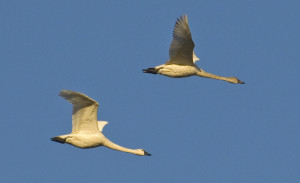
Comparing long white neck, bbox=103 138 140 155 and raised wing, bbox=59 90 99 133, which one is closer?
raised wing, bbox=59 90 99 133

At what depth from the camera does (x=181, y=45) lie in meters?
41.5

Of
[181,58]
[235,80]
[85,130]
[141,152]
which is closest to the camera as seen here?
[85,130]

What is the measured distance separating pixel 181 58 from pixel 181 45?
933 mm

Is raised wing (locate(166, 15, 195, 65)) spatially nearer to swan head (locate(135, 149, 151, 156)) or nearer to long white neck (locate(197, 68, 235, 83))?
long white neck (locate(197, 68, 235, 83))

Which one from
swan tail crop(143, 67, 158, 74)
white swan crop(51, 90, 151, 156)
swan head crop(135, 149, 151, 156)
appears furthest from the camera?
swan tail crop(143, 67, 158, 74)

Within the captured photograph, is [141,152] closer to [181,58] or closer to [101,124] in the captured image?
[101,124]

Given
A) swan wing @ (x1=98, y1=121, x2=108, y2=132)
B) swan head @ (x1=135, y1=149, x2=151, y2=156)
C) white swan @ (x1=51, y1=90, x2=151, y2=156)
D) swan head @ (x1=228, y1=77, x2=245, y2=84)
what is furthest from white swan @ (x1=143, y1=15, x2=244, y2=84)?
white swan @ (x1=51, y1=90, x2=151, y2=156)

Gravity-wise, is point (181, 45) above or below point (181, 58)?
above

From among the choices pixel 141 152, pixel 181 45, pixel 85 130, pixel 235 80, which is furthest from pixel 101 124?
pixel 235 80

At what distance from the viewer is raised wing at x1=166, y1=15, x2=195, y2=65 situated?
40719 millimetres

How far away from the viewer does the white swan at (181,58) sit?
40844 mm

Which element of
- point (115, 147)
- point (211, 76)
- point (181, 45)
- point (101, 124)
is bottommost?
point (115, 147)

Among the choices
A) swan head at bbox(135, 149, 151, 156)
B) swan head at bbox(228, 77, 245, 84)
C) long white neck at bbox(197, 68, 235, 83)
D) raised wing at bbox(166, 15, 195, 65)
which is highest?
raised wing at bbox(166, 15, 195, 65)

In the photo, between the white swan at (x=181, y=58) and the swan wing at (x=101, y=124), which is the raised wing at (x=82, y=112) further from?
the white swan at (x=181, y=58)
